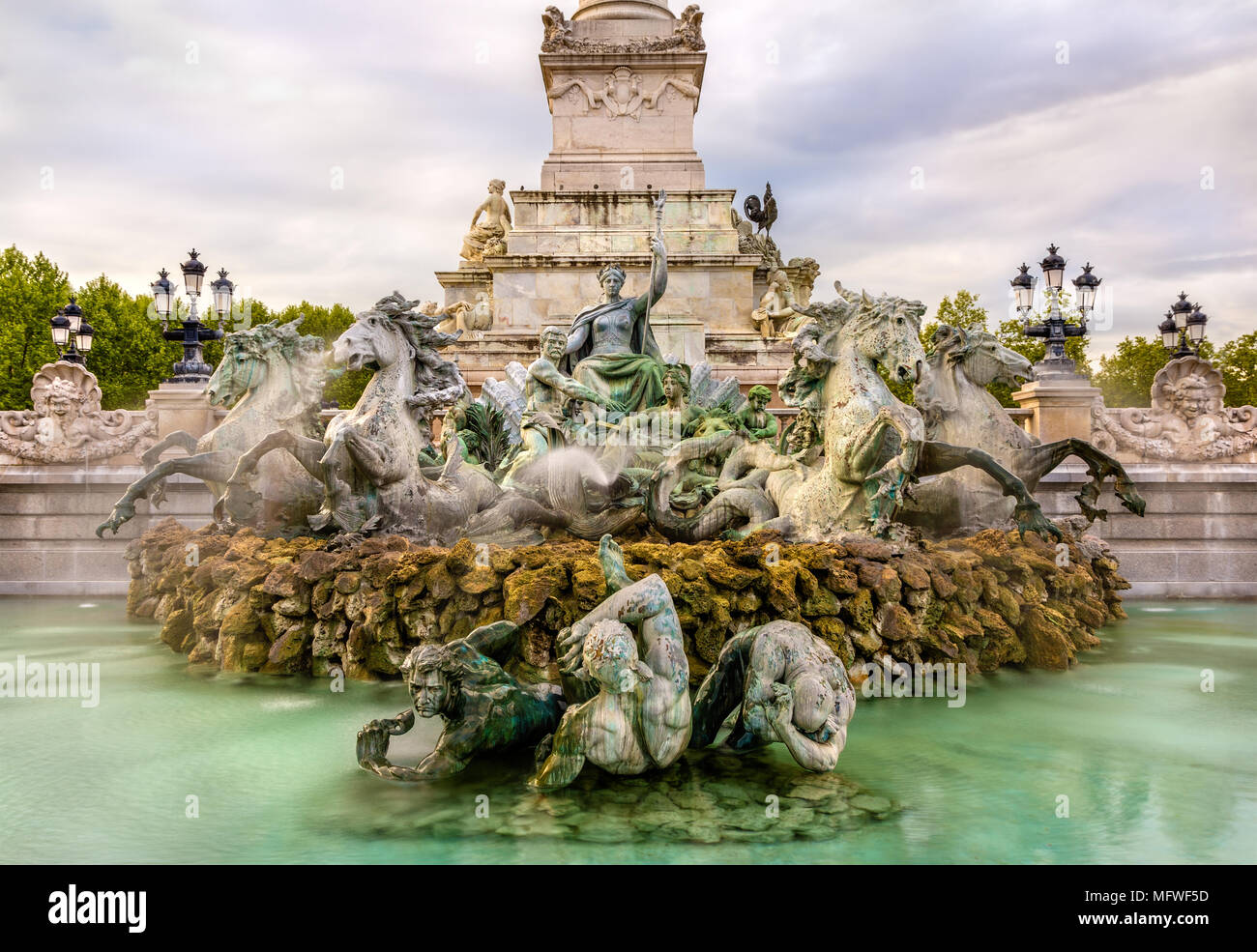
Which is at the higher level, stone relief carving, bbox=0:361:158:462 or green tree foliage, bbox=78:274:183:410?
green tree foliage, bbox=78:274:183:410

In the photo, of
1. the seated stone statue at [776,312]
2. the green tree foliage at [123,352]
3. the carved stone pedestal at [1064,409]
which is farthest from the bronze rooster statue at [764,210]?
the green tree foliage at [123,352]

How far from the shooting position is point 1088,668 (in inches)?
245

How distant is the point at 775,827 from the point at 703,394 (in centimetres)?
736

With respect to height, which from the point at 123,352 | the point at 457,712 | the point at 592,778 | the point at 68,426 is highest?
the point at 123,352

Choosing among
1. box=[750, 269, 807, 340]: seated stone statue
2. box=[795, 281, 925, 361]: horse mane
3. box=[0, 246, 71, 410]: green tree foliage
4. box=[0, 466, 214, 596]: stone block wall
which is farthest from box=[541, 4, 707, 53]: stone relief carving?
box=[0, 246, 71, 410]: green tree foliage

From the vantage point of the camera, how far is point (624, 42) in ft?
52.5

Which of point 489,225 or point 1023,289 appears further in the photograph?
point 489,225

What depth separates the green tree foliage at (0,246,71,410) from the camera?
2655cm

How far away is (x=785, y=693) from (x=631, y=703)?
2.03 ft

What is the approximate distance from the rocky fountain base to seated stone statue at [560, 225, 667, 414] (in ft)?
9.70

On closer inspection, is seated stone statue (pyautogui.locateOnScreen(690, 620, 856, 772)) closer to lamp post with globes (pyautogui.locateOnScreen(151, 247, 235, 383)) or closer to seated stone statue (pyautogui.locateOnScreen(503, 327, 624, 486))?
seated stone statue (pyautogui.locateOnScreen(503, 327, 624, 486))

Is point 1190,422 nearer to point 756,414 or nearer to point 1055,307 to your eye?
point 1055,307

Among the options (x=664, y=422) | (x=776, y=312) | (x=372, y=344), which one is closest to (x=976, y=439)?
(x=664, y=422)

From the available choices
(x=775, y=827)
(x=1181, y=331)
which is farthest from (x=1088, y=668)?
(x=1181, y=331)
